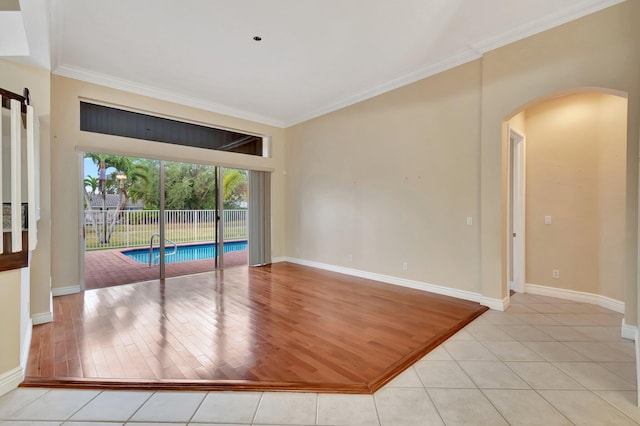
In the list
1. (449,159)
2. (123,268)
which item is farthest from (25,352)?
(449,159)

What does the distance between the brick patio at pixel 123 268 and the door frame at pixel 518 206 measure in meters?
5.12

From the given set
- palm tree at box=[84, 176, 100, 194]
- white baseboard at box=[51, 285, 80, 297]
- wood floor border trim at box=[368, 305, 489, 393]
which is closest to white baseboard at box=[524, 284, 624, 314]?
wood floor border trim at box=[368, 305, 489, 393]

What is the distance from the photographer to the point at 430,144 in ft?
13.5

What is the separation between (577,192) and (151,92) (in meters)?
6.54

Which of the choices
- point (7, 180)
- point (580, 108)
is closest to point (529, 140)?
point (580, 108)

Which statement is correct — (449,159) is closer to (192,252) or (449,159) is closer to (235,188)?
(235,188)

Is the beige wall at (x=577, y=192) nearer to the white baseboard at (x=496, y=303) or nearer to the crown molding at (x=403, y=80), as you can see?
the white baseboard at (x=496, y=303)

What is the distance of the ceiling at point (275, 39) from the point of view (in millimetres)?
2801

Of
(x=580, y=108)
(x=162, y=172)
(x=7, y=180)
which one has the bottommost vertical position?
(x=7, y=180)

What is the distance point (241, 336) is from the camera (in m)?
2.74

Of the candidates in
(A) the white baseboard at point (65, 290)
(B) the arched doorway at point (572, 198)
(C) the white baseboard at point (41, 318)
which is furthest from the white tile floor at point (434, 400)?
(A) the white baseboard at point (65, 290)

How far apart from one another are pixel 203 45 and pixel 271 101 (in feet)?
6.23

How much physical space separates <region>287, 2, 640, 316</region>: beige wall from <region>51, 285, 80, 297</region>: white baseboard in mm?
3897

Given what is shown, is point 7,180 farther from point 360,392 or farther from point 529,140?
point 529,140
